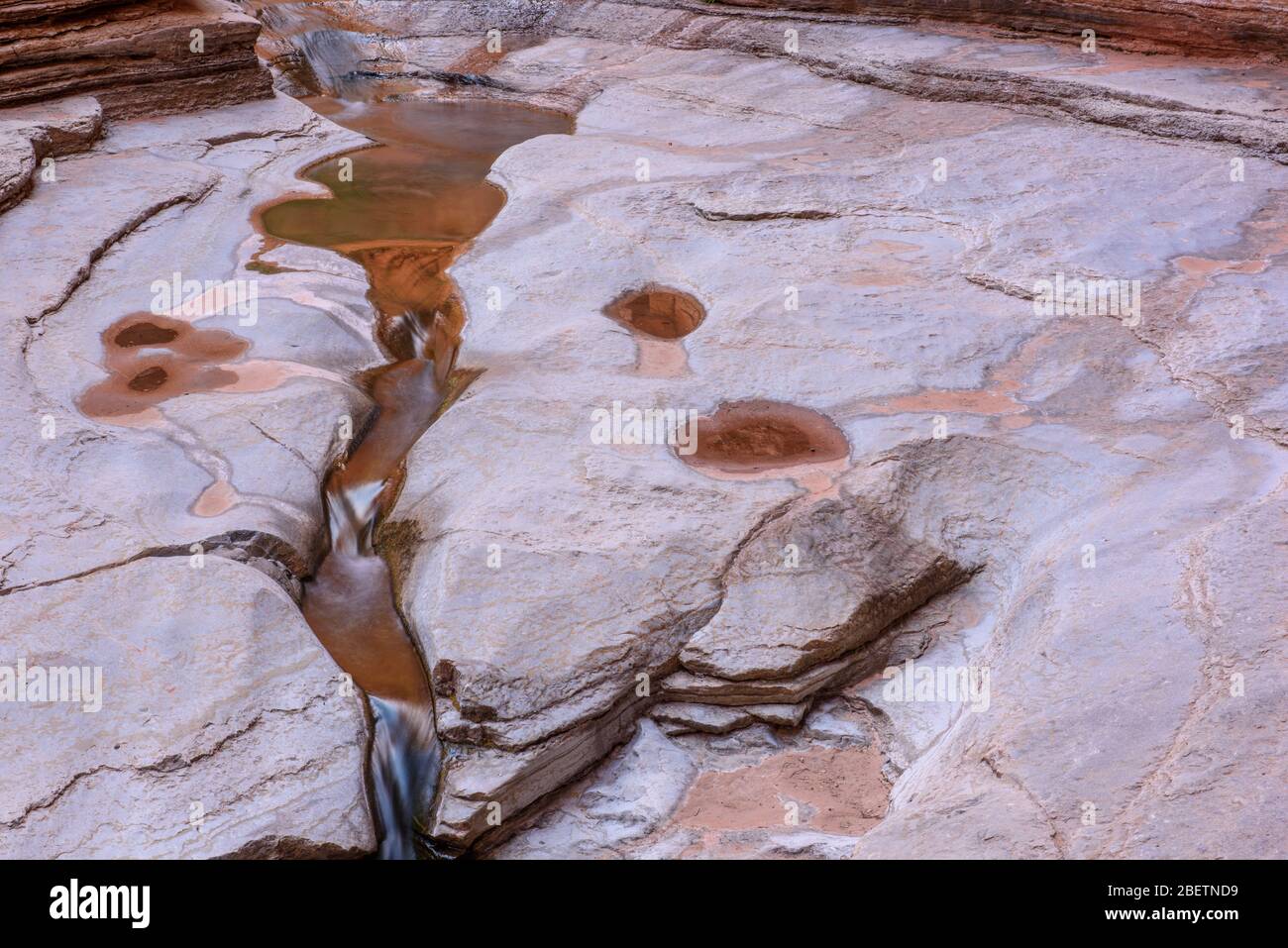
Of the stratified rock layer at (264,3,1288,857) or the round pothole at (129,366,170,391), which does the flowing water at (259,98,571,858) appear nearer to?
the stratified rock layer at (264,3,1288,857)

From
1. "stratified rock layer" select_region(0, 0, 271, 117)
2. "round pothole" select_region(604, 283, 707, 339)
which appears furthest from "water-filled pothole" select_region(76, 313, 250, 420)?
"stratified rock layer" select_region(0, 0, 271, 117)

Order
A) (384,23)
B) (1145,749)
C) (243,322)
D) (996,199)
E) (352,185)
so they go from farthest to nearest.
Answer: (384,23) → (352,185) → (996,199) → (243,322) → (1145,749)

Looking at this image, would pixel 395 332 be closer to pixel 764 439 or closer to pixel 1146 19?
pixel 764 439

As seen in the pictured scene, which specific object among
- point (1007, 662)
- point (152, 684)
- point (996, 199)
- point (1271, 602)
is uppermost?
point (996, 199)

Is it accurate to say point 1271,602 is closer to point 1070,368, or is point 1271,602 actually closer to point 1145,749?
point 1145,749

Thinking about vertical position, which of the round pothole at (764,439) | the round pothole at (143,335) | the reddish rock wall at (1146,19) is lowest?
the round pothole at (143,335)

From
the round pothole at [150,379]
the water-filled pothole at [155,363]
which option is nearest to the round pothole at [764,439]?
the water-filled pothole at [155,363]

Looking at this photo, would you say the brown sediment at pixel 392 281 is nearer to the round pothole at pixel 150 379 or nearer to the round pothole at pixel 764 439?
the round pothole at pixel 150 379

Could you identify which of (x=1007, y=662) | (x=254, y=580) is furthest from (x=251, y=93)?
(x=1007, y=662)
